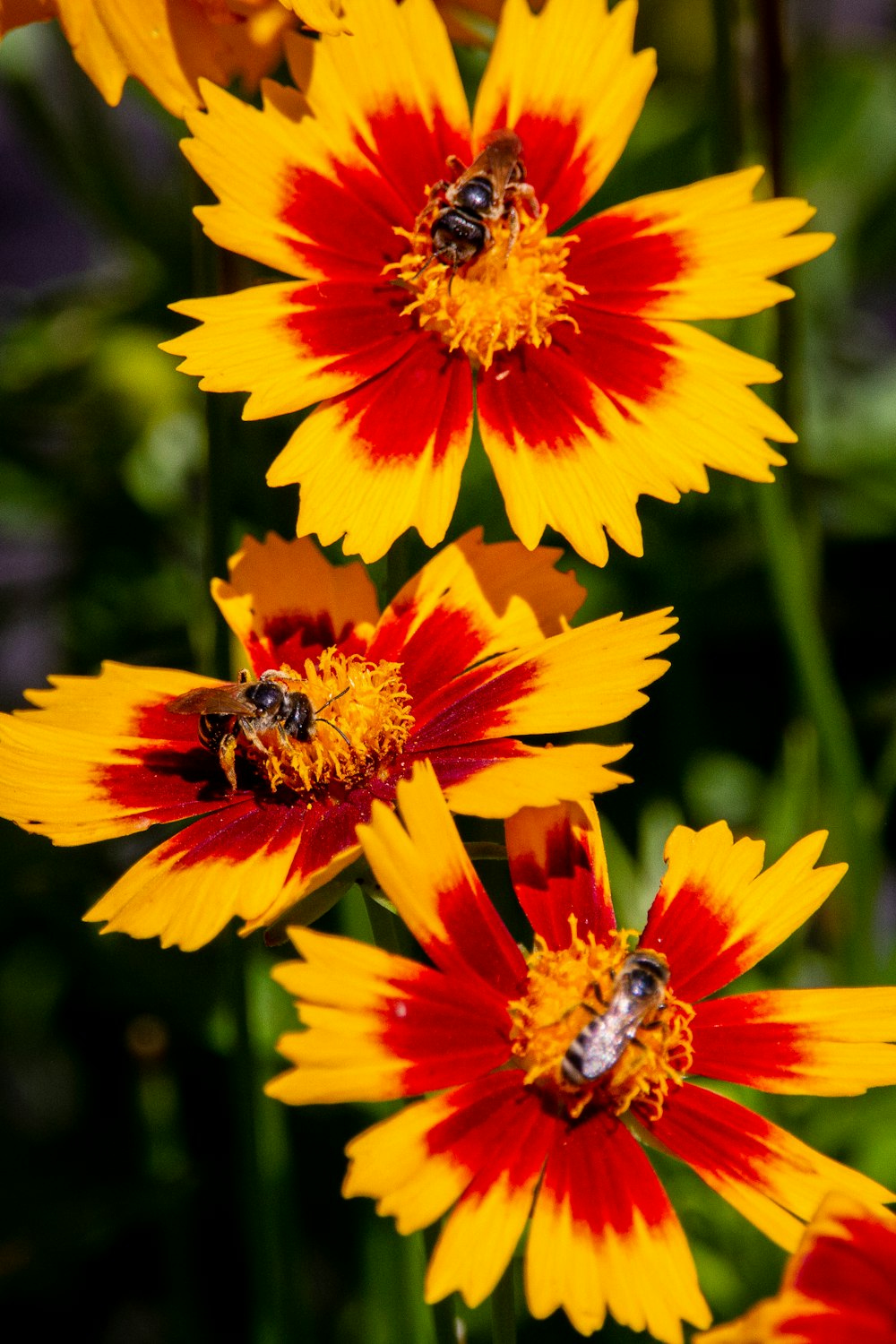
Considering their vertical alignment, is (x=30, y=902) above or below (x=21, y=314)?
below

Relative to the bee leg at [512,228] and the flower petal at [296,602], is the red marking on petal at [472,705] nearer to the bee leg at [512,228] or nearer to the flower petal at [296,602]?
the flower petal at [296,602]

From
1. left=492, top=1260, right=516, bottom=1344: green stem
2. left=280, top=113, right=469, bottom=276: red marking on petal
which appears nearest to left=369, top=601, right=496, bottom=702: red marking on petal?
left=280, top=113, right=469, bottom=276: red marking on petal

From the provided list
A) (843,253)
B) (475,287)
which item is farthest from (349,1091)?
(843,253)

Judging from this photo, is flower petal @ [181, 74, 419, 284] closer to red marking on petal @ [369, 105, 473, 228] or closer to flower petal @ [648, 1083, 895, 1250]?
red marking on petal @ [369, 105, 473, 228]

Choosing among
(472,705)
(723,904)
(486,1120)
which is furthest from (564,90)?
(486,1120)

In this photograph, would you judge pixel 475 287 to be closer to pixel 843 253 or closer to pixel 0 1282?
pixel 0 1282

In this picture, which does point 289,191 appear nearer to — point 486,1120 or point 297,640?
point 297,640

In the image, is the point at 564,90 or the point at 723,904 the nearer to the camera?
the point at 723,904
